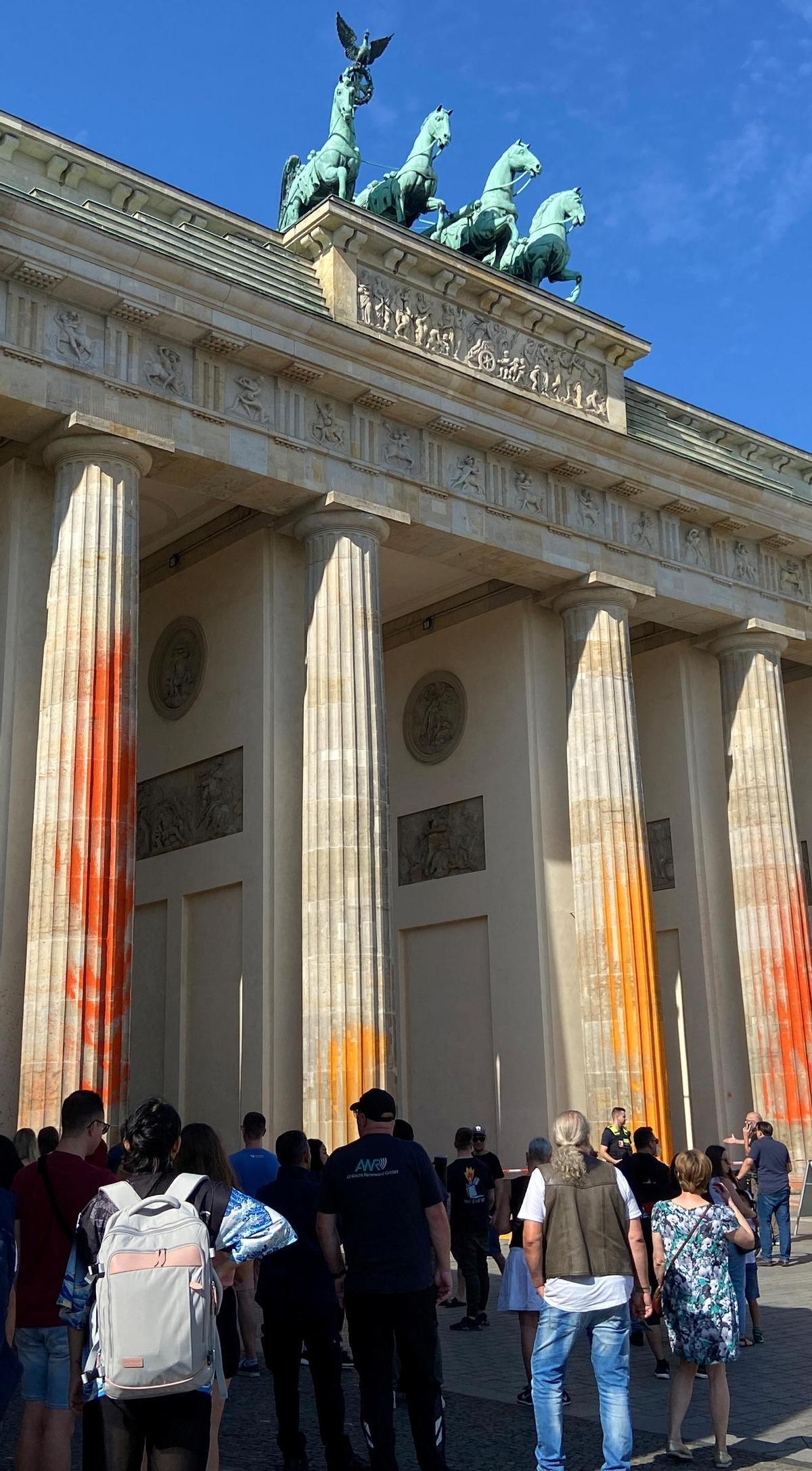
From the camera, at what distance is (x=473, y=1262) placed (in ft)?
38.4

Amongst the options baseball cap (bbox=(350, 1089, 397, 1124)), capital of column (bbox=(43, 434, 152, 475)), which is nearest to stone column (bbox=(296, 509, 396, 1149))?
capital of column (bbox=(43, 434, 152, 475))

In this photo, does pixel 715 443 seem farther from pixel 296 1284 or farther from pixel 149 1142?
pixel 149 1142

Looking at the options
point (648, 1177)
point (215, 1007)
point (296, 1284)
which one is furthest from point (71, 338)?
point (296, 1284)

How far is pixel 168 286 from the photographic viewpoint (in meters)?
16.6

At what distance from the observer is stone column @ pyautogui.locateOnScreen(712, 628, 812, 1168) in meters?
21.8

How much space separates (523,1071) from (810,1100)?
4.72m

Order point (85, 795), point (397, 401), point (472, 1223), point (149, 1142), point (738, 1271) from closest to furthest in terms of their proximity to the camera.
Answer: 1. point (149, 1142)
2. point (738, 1271)
3. point (472, 1223)
4. point (85, 795)
5. point (397, 401)

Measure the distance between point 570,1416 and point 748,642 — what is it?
17.4m

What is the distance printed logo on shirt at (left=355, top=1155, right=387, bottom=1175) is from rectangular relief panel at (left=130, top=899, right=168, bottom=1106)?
13.8 m

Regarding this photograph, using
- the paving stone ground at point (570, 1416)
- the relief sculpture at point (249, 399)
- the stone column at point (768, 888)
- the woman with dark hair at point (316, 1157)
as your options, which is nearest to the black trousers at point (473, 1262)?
the paving stone ground at point (570, 1416)

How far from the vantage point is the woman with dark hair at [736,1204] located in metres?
8.87

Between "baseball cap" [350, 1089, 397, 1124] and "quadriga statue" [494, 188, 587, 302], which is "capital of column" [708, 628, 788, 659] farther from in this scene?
"baseball cap" [350, 1089, 397, 1124]

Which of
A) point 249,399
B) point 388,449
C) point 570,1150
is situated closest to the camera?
point 570,1150

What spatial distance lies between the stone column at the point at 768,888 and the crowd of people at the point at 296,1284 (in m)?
14.9
